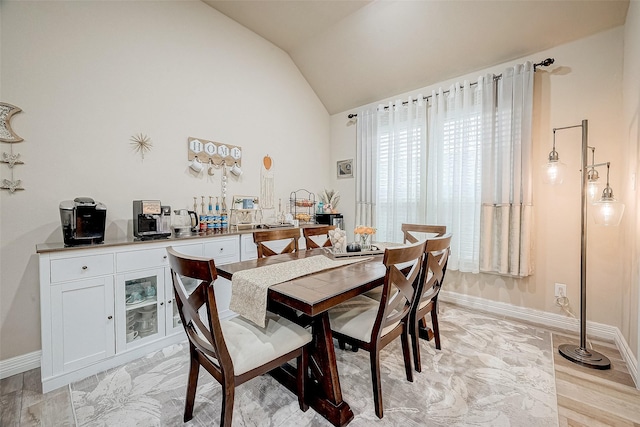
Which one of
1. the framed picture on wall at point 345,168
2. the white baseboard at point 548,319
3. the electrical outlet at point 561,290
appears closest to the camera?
the white baseboard at point 548,319

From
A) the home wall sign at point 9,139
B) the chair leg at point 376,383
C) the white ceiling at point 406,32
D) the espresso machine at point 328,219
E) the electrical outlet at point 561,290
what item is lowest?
the chair leg at point 376,383

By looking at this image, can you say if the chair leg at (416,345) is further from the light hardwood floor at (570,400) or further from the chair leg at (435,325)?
the light hardwood floor at (570,400)

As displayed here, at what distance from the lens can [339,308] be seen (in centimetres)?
188

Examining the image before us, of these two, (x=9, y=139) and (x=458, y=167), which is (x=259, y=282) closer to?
(x=9, y=139)

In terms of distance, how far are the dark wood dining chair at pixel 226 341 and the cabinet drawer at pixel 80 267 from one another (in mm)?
1003

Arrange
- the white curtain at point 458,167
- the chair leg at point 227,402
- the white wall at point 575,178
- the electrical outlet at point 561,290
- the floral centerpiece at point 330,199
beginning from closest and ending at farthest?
the chair leg at point 227,402 → the white wall at point 575,178 → the electrical outlet at point 561,290 → the white curtain at point 458,167 → the floral centerpiece at point 330,199

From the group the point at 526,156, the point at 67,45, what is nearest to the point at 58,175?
the point at 67,45

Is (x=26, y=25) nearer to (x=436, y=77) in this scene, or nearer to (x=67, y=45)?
(x=67, y=45)

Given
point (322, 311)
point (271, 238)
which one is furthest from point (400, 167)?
point (322, 311)

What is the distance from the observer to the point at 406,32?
3.08 m

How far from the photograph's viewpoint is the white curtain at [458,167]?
10.1ft

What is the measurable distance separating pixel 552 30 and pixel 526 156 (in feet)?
3.87

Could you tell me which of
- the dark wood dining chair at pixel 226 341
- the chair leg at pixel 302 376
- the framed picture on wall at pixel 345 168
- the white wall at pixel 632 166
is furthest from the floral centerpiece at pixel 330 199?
the white wall at pixel 632 166

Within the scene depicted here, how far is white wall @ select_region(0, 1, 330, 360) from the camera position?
1984mm
